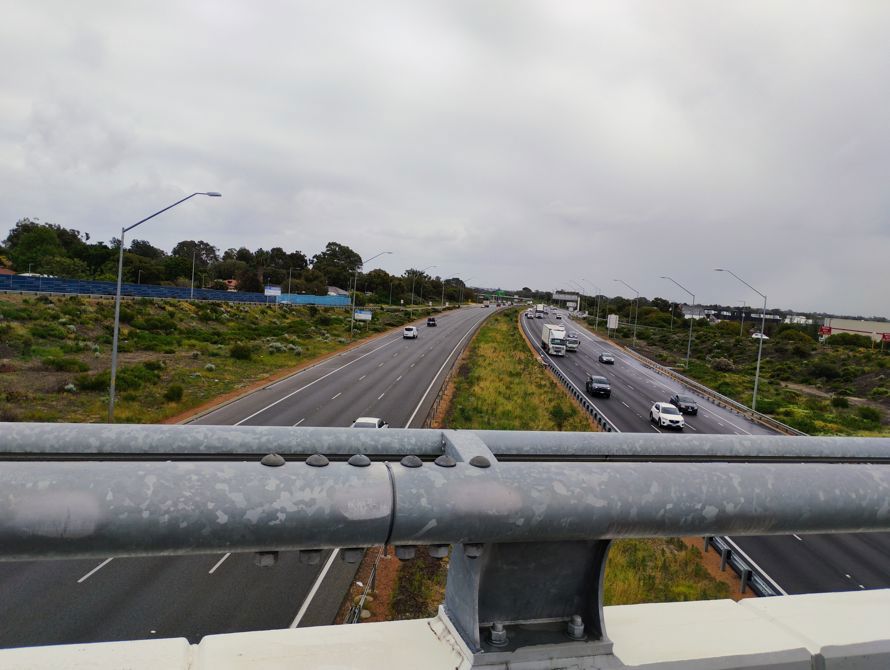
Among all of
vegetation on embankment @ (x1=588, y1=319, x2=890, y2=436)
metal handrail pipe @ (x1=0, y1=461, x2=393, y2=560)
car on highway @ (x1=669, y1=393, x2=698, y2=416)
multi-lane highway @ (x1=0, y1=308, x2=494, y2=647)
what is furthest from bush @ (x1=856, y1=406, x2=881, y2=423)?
metal handrail pipe @ (x1=0, y1=461, x2=393, y2=560)

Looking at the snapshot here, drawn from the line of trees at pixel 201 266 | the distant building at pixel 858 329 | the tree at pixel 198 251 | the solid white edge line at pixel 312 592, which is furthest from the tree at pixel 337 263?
the solid white edge line at pixel 312 592

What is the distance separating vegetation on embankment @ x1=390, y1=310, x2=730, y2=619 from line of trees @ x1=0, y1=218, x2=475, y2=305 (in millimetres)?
18345

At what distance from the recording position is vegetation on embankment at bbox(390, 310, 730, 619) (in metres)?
12.7

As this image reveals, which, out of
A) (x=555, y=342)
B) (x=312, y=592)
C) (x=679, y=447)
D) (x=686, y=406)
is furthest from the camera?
(x=555, y=342)

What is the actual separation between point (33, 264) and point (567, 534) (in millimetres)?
115146

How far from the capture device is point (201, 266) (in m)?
136

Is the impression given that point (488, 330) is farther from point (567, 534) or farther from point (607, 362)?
point (567, 534)

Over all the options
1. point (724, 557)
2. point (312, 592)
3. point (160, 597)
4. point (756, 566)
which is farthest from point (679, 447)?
point (756, 566)

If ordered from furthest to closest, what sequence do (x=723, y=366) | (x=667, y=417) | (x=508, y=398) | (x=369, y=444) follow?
(x=723, y=366), (x=508, y=398), (x=667, y=417), (x=369, y=444)

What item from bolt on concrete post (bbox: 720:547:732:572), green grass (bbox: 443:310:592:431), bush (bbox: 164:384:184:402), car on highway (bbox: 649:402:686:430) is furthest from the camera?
car on highway (bbox: 649:402:686:430)

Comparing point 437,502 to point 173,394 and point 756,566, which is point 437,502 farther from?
point 173,394

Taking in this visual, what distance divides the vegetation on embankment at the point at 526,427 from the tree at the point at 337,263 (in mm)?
87691

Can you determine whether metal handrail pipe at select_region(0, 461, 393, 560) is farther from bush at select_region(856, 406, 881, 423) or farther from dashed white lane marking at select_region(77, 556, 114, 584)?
bush at select_region(856, 406, 881, 423)

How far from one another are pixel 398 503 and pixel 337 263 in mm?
166426
